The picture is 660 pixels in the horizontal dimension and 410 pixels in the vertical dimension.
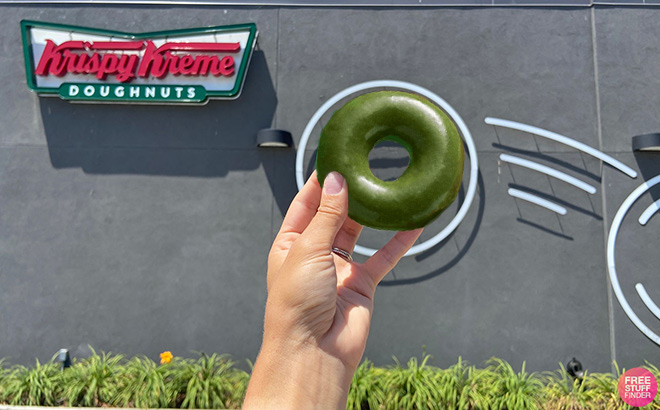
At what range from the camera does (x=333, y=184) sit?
8.36 ft

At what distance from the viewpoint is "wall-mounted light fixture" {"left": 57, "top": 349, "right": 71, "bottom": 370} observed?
6652mm

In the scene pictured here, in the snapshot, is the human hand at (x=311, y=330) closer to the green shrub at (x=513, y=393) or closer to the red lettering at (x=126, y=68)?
the green shrub at (x=513, y=393)

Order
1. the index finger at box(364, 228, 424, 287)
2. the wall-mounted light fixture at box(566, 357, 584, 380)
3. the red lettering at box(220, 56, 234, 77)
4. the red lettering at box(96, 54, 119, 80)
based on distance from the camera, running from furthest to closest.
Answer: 1. the red lettering at box(96, 54, 119, 80)
2. the red lettering at box(220, 56, 234, 77)
3. the wall-mounted light fixture at box(566, 357, 584, 380)
4. the index finger at box(364, 228, 424, 287)

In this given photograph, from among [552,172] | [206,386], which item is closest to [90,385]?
[206,386]

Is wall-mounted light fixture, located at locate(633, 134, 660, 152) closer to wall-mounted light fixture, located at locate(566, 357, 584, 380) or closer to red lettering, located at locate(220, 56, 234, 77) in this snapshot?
wall-mounted light fixture, located at locate(566, 357, 584, 380)

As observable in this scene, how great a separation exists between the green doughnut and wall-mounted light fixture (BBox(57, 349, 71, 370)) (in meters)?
6.18

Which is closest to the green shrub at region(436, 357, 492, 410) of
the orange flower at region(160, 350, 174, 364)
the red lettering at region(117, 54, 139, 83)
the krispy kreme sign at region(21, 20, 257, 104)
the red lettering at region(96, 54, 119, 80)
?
the orange flower at region(160, 350, 174, 364)

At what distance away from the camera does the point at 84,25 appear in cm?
748

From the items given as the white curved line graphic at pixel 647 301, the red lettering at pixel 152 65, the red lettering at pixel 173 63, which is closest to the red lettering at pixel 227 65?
the red lettering at pixel 173 63

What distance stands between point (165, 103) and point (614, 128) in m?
7.64

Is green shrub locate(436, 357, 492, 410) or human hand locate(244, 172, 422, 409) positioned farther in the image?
green shrub locate(436, 357, 492, 410)

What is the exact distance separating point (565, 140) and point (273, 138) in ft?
15.7

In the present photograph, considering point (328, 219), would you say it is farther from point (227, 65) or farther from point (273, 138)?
point (227, 65)

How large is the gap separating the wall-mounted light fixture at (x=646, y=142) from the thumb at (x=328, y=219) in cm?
639
